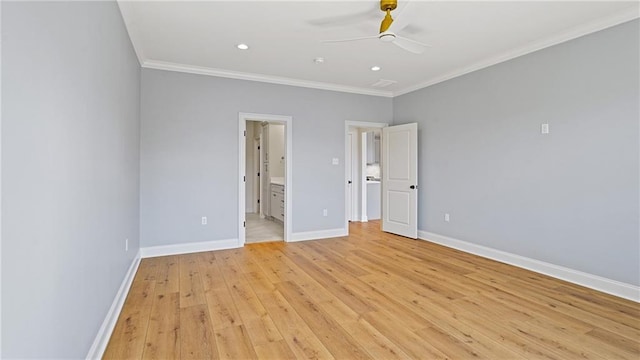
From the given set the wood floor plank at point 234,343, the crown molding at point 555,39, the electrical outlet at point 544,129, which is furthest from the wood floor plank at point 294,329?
the crown molding at point 555,39

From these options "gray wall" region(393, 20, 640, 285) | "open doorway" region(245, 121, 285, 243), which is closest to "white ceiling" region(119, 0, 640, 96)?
"gray wall" region(393, 20, 640, 285)

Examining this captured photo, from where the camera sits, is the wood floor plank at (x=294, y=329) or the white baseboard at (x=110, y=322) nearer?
the white baseboard at (x=110, y=322)

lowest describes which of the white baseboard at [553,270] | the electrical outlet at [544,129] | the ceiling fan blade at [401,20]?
the white baseboard at [553,270]

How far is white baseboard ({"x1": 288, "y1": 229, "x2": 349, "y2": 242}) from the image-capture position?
16.8ft

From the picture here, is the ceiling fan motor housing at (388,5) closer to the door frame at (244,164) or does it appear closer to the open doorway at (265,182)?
the door frame at (244,164)

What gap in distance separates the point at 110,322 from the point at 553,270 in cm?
426

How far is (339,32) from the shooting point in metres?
3.31

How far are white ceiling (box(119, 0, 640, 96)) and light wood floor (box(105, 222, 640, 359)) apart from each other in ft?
8.44

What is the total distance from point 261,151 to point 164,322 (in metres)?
5.95

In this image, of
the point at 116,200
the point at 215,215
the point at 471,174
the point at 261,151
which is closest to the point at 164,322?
the point at 116,200

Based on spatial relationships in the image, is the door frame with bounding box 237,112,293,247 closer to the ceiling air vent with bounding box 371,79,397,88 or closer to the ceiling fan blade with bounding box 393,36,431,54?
the ceiling air vent with bounding box 371,79,397,88

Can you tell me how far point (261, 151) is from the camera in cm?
808

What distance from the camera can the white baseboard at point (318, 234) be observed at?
513 cm

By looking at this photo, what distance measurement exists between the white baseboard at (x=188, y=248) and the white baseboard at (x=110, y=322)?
3.04 ft
